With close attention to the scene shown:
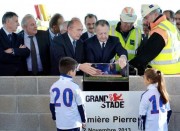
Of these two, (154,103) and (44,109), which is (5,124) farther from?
(154,103)

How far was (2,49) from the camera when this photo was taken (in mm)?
6191

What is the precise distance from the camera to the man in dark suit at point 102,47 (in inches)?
225

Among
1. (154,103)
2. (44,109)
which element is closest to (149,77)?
(154,103)

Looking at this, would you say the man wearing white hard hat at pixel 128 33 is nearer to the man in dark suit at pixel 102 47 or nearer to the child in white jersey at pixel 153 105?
the man in dark suit at pixel 102 47

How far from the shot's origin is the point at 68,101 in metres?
5.00

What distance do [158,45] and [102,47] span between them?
29.1 inches

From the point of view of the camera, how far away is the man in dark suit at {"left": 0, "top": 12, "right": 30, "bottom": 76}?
244 inches

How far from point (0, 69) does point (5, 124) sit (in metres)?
0.77

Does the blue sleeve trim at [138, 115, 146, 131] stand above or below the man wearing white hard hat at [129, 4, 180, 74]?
below

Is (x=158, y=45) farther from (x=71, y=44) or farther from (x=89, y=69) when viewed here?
(x=71, y=44)

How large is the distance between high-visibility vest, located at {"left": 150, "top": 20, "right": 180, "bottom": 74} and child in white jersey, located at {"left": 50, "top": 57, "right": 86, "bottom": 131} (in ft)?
4.02

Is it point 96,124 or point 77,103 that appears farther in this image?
point 96,124

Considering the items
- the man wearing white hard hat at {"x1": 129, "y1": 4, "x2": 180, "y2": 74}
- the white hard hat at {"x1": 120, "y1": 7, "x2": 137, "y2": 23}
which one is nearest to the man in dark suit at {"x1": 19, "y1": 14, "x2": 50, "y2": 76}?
the white hard hat at {"x1": 120, "y1": 7, "x2": 137, "y2": 23}

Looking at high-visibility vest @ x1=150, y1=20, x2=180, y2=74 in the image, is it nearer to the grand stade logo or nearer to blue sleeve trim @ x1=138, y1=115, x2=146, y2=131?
the grand stade logo
